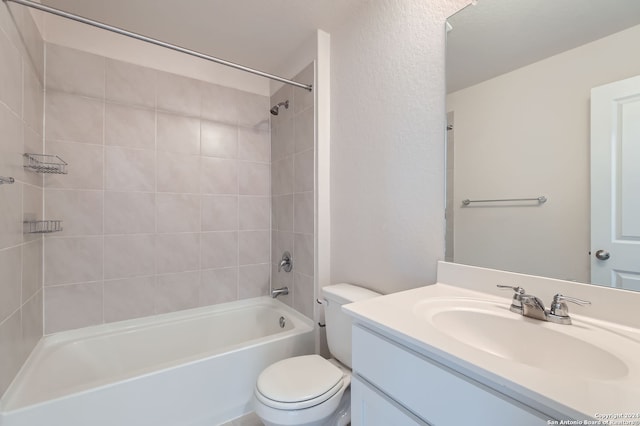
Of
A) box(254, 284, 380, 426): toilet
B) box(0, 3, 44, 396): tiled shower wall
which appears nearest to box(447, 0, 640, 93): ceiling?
box(254, 284, 380, 426): toilet

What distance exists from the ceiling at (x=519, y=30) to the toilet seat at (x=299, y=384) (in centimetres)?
135

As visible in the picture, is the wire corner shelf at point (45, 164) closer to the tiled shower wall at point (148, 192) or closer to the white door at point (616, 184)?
the tiled shower wall at point (148, 192)

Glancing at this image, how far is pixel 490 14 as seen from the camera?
1.03 m

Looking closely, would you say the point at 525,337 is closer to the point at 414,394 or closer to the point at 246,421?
the point at 414,394

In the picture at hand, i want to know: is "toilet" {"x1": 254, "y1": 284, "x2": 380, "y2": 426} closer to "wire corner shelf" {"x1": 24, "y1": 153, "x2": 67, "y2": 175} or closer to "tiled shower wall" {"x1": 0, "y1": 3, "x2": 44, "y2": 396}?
"tiled shower wall" {"x1": 0, "y1": 3, "x2": 44, "y2": 396}

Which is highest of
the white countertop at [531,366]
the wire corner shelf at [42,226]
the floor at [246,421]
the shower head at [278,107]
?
the shower head at [278,107]

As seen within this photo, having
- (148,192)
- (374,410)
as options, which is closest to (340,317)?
(374,410)

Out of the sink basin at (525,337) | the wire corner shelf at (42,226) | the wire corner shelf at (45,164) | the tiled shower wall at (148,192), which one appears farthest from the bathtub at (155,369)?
the sink basin at (525,337)

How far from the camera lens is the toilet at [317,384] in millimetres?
1071

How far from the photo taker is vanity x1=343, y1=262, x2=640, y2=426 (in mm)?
454

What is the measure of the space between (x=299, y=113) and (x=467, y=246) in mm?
1418

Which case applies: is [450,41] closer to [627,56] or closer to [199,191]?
[627,56]

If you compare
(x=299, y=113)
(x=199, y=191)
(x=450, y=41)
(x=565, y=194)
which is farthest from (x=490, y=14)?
(x=199, y=191)

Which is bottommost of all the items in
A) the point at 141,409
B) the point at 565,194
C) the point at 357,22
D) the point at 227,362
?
the point at 141,409
